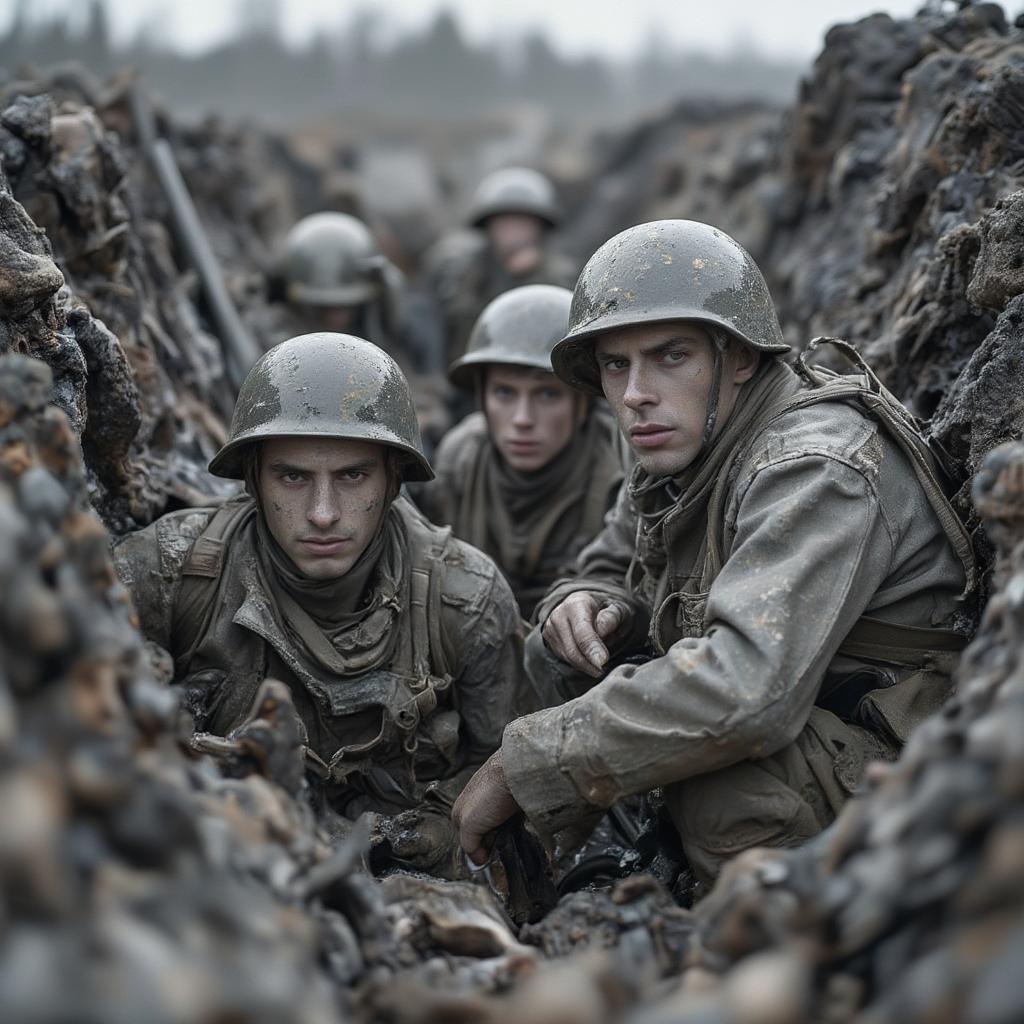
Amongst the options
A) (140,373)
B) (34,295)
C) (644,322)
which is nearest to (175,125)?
(140,373)

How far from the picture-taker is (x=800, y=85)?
32.2 ft

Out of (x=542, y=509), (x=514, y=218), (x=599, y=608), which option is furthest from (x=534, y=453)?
(x=514, y=218)

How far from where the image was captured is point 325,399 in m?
4.36

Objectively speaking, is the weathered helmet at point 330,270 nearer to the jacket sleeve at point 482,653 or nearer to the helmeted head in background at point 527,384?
the helmeted head in background at point 527,384

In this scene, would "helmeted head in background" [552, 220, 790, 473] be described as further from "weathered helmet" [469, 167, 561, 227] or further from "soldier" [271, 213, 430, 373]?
"weathered helmet" [469, 167, 561, 227]

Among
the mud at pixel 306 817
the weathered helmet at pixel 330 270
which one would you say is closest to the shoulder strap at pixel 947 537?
the mud at pixel 306 817

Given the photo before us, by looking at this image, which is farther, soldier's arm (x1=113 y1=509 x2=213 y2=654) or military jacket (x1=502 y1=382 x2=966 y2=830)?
soldier's arm (x1=113 y1=509 x2=213 y2=654)

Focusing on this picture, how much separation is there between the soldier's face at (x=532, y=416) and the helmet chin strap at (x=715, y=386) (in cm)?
259

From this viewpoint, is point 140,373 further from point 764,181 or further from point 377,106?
point 377,106

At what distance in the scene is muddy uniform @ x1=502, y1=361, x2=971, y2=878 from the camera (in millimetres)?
3412

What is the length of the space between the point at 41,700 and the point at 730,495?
2.39 metres

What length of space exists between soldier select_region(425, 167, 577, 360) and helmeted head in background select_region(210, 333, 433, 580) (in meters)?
7.42

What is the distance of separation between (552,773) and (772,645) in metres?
0.80

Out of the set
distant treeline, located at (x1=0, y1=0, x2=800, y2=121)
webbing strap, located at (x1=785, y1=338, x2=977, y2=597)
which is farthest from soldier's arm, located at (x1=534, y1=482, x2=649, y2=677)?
distant treeline, located at (x1=0, y1=0, x2=800, y2=121)
